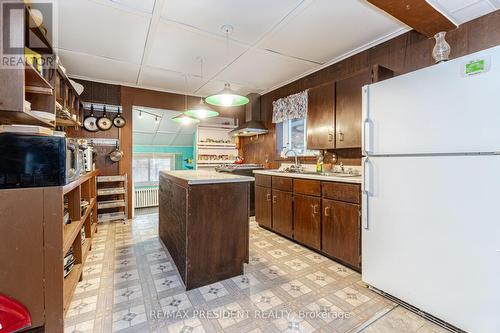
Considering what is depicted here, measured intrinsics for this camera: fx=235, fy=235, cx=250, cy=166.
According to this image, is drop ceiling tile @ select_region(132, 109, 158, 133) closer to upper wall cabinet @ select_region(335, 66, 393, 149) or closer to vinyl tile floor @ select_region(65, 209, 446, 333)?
vinyl tile floor @ select_region(65, 209, 446, 333)

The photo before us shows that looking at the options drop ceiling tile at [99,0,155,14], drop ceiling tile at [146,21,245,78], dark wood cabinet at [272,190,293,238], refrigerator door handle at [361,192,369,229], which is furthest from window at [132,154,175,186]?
refrigerator door handle at [361,192,369,229]

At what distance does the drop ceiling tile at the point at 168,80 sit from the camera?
3.61 m

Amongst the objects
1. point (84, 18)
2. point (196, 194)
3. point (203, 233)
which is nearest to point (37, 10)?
point (84, 18)

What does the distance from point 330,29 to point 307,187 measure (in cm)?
172

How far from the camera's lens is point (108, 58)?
10.2 feet

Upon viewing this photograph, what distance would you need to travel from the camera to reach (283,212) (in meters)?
3.25

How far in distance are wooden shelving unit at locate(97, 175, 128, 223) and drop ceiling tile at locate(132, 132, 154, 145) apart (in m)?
1.85

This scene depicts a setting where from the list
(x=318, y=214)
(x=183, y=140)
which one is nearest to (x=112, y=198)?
(x=183, y=140)

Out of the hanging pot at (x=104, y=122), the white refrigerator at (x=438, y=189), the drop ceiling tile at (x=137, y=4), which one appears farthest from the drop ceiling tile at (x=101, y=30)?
the white refrigerator at (x=438, y=189)

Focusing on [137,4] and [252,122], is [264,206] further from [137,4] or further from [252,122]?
[137,4]

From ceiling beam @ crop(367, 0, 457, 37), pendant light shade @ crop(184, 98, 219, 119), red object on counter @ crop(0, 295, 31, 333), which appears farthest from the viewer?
pendant light shade @ crop(184, 98, 219, 119)

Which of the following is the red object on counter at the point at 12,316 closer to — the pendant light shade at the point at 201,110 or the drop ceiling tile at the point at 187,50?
the pendant light shade at the point at 201,110

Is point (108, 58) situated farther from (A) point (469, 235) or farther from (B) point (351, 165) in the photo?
(A) point (469, 235)

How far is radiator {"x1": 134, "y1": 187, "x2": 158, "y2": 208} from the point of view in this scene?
5367 mm
